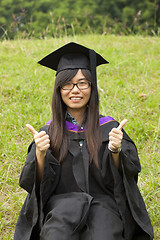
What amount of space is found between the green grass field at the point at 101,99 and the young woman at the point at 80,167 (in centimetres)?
77

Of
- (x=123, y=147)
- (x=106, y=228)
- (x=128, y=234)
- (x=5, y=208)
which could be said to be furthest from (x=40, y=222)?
(x=5, y=208)

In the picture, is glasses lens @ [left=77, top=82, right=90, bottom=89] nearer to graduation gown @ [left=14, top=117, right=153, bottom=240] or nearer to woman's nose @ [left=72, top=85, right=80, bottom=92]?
woman's nose @ [left=72, top=85, right=80, bottom=92]

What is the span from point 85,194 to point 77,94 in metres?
0.75

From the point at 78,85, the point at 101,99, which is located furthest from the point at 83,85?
the point at 101,99

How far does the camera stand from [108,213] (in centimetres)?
232

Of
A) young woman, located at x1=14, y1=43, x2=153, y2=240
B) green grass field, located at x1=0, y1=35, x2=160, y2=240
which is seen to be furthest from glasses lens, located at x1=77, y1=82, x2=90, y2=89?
green grass field, located at x1=0, y1=35, x2=160, y2=240

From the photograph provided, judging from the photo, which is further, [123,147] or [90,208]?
[123,147]

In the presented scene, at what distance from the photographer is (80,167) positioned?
2506 millimetres

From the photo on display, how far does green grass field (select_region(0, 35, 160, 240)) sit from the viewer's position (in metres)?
3.62

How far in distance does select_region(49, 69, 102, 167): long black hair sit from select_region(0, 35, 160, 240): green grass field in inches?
41.9

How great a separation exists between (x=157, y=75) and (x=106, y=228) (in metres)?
4.17

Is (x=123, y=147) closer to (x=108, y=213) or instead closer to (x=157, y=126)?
(x=108, y=213)

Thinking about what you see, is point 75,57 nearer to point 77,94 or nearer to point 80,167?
point 77,94

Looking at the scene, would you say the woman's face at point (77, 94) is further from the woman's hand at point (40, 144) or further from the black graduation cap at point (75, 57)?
the woman's hand at point (40, 144)
